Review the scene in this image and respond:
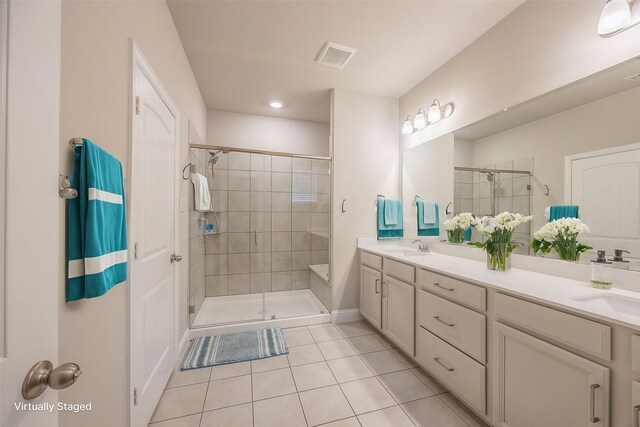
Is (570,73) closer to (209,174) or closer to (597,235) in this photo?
(597,235)

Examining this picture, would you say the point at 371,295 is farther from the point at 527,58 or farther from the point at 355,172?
the point at 527,58

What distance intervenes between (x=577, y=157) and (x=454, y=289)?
1.03 meters

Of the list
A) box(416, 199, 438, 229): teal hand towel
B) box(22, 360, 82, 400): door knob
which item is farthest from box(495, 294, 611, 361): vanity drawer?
box(22, 360, 82, 400): door knob

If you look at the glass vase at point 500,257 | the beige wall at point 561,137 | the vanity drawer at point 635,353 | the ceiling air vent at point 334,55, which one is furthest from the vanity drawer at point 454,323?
the ceiling air vent at point 334,55

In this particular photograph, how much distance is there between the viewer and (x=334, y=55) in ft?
7.25

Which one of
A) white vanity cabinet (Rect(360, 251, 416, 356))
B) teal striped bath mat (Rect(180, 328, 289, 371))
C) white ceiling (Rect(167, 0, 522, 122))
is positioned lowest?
teal striped bath mat (Rect(180, 328, 289, 371))

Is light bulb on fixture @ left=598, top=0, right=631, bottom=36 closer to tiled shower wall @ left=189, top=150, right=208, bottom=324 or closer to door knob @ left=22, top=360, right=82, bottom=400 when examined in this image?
door knob @ left=22, top=360, right=82, bottom=400

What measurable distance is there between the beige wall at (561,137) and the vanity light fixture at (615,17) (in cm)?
31

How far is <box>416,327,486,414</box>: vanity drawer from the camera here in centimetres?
140

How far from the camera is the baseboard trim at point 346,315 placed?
111 inches

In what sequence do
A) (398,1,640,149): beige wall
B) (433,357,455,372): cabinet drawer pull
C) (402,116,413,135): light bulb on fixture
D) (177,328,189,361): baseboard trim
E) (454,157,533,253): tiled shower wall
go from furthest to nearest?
(402,116,413,135): light bulb on fixture, (177,328,189,361): baseboard trim, (454,157,533,253): tiled shower wall, (433,357,455,372): cabinet drawer pull, (398,1,640,149): beige wall

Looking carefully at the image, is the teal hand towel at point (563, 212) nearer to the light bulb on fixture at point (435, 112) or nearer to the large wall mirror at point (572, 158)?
the large wall mirror at point (572, 158)

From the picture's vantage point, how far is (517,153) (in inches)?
70.2

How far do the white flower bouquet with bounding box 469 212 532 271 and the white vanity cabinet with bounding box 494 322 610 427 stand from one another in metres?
0.52
